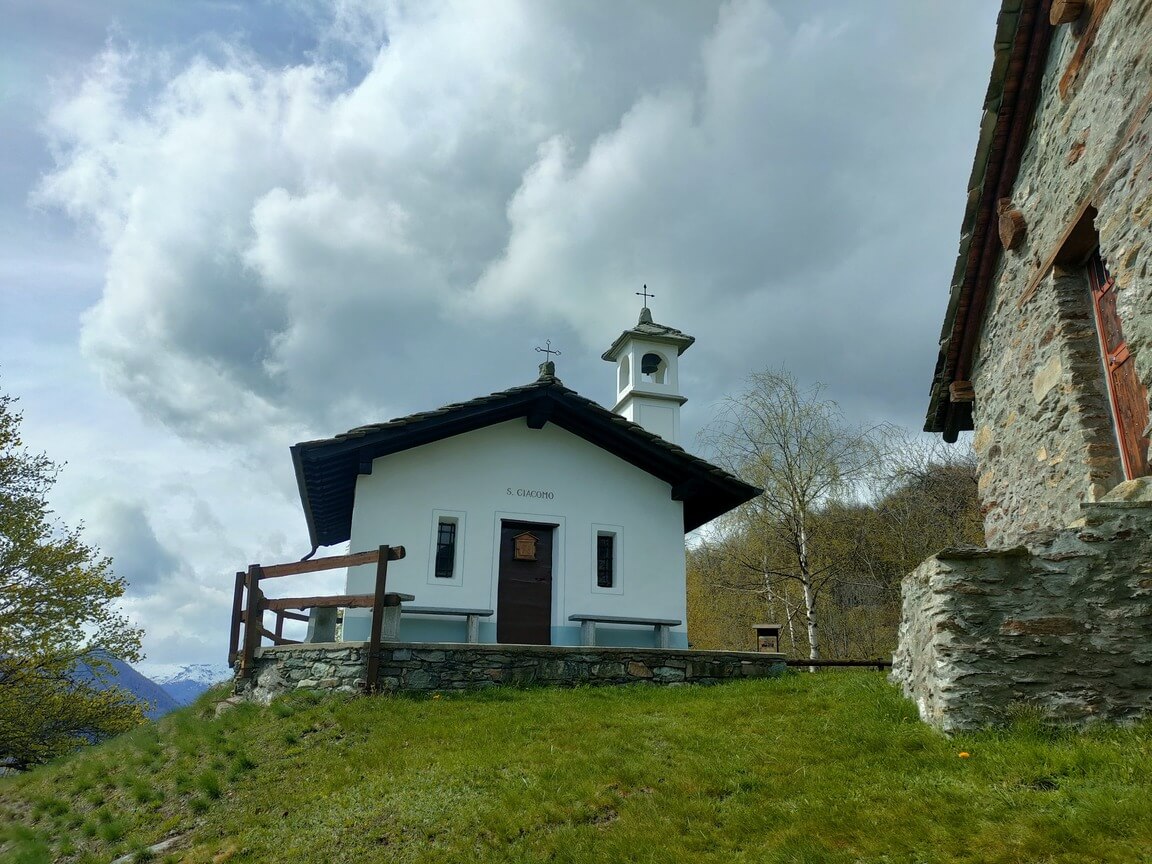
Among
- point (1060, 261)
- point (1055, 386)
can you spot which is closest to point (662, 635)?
point (1055, 386)

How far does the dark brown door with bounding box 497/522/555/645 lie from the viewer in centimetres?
1339

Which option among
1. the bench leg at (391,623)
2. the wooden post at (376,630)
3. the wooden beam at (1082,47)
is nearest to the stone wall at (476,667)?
the wooden post at (376,630)

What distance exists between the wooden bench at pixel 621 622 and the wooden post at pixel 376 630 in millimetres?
3623

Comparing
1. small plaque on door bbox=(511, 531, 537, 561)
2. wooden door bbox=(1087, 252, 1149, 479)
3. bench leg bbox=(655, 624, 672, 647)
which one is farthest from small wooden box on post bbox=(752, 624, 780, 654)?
wooden door bbox=(1087, 252, 1149, 479)

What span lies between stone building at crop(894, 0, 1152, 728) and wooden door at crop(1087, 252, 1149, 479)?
0.7 inches

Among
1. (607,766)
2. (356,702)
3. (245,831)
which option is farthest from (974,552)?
(356,702)

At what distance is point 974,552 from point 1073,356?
2.49 metres

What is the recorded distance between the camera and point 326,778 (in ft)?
24.6

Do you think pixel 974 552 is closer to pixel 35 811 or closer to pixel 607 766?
pixel 607 766

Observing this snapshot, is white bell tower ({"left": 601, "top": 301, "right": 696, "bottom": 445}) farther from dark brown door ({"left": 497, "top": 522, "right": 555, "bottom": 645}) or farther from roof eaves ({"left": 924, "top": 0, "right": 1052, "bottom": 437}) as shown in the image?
roof eaves ({"left": 924, "top": 0, "right": 1052, "bottom": 437})

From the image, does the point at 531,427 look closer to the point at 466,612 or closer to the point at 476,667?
the point at 466,612

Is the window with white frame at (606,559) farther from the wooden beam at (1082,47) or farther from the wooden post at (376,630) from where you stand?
the wooden beam at (1082,47)

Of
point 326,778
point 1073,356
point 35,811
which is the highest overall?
point 1073,356

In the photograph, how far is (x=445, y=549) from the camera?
44.2 ft
